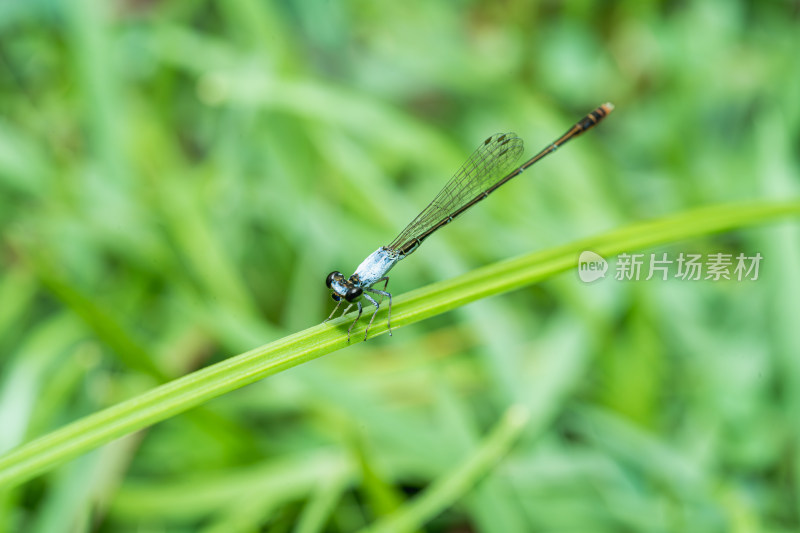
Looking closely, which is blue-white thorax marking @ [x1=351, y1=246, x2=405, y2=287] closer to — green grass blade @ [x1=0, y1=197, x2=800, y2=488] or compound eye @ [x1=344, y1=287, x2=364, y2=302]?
compound eye @ [x1=344, y1=287, x2=364, y2=302]

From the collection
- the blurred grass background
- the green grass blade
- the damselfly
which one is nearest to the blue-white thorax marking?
the damselfly

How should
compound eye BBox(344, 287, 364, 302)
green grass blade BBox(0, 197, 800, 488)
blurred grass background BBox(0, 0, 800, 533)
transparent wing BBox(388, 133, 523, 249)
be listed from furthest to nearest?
1. blurred grass background BBox(0, 0, 800, 533)
2. transparent wing BBox(388, 133, 523, 249)
3. compound eye BBox(344, 287, 364, 302)
4. green grass blade BBox(0, 197, 800, 488)

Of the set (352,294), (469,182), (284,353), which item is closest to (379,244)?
(469,182)

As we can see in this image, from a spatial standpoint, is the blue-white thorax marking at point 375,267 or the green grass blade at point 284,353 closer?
the green grass blade at point 284,353

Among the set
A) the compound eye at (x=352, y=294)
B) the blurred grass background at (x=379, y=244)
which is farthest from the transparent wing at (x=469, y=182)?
the blurred grass background at (x=379, y=244)

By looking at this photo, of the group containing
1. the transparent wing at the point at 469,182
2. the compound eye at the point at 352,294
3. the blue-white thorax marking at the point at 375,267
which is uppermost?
the transparent wing at the point at 469,182

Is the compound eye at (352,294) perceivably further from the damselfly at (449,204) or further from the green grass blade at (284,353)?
the green grass blade at (284,353)

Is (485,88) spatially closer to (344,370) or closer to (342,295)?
(344,370)
